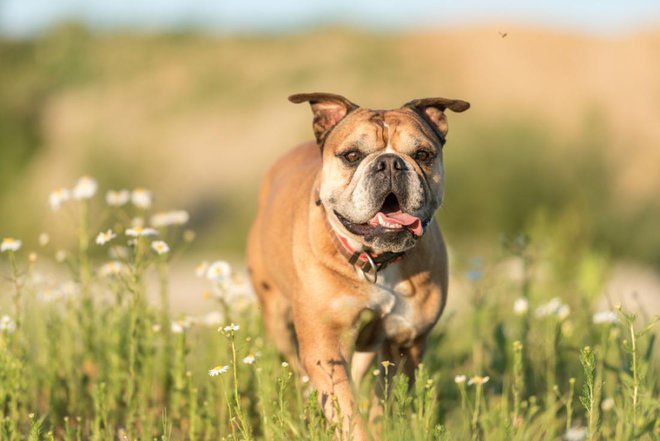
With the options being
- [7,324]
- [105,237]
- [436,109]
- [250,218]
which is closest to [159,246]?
[105,237]

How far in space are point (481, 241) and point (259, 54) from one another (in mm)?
12507

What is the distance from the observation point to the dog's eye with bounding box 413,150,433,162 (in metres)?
4.46

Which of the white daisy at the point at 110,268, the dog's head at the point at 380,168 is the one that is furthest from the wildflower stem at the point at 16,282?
the dog's head at the point at 380,168

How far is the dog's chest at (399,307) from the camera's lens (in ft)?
14.8

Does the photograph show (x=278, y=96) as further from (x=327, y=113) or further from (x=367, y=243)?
(x=367, y=243)

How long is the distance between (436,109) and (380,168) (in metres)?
0.73

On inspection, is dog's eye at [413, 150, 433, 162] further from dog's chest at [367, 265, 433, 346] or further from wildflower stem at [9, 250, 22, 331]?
wildflower stem at [9, 250, 22, 331]

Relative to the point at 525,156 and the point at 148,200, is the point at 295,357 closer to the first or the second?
the point at 148,200

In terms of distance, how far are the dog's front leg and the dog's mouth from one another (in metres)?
0.48

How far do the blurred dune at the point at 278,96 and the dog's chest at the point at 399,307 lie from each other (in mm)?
10263

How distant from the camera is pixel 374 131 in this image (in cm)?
445

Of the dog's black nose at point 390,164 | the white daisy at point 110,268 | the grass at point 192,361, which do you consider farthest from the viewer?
the white daisy at point 110,268

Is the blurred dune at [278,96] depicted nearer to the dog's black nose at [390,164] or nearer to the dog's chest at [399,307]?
the dog's chest at [399,307]

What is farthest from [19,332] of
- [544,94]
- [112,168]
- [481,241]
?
[544,94]
